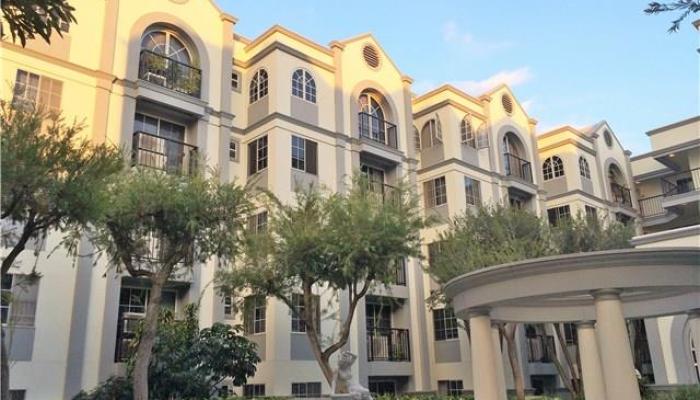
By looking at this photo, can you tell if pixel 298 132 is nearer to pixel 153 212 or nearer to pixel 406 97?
pixel 406 97

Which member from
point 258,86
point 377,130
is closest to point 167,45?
point 258,86

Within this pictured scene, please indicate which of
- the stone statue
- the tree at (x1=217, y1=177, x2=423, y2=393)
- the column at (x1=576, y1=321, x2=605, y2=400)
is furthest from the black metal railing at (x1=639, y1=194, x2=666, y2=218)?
the stone statue

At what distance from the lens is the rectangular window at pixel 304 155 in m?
23.5

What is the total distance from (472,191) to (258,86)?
37.9 feet

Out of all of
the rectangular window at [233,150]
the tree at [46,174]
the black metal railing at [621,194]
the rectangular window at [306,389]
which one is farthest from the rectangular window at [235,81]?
the black metal railing at [621,194]

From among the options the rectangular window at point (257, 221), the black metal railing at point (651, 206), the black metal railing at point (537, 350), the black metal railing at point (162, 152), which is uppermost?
the black metal railing at point (651, 206)

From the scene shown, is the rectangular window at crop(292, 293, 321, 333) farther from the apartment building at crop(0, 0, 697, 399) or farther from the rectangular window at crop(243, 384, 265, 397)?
the rectangular window at crop(243, 384, 265, 397)

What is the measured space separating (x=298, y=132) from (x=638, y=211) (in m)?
24.7

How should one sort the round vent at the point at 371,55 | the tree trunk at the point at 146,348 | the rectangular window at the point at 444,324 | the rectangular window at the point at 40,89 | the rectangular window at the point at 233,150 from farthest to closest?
the round vent at the point at 371,55
the rectangular window at the point at 444,324
the rectangular window at the point at 233,150
the rectangular window at the point at 40,89
the tree trunk at the point at 146,348

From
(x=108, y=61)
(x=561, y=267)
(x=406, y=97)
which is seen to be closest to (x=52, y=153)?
(x=561, y=267)

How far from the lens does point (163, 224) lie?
14555 mm

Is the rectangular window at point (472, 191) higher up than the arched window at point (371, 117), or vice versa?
the arched window at point (371, 117)

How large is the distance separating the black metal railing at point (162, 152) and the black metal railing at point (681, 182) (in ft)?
85.9

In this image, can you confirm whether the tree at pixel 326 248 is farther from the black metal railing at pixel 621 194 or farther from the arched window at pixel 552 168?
the black metal railing at pixel 621 194
